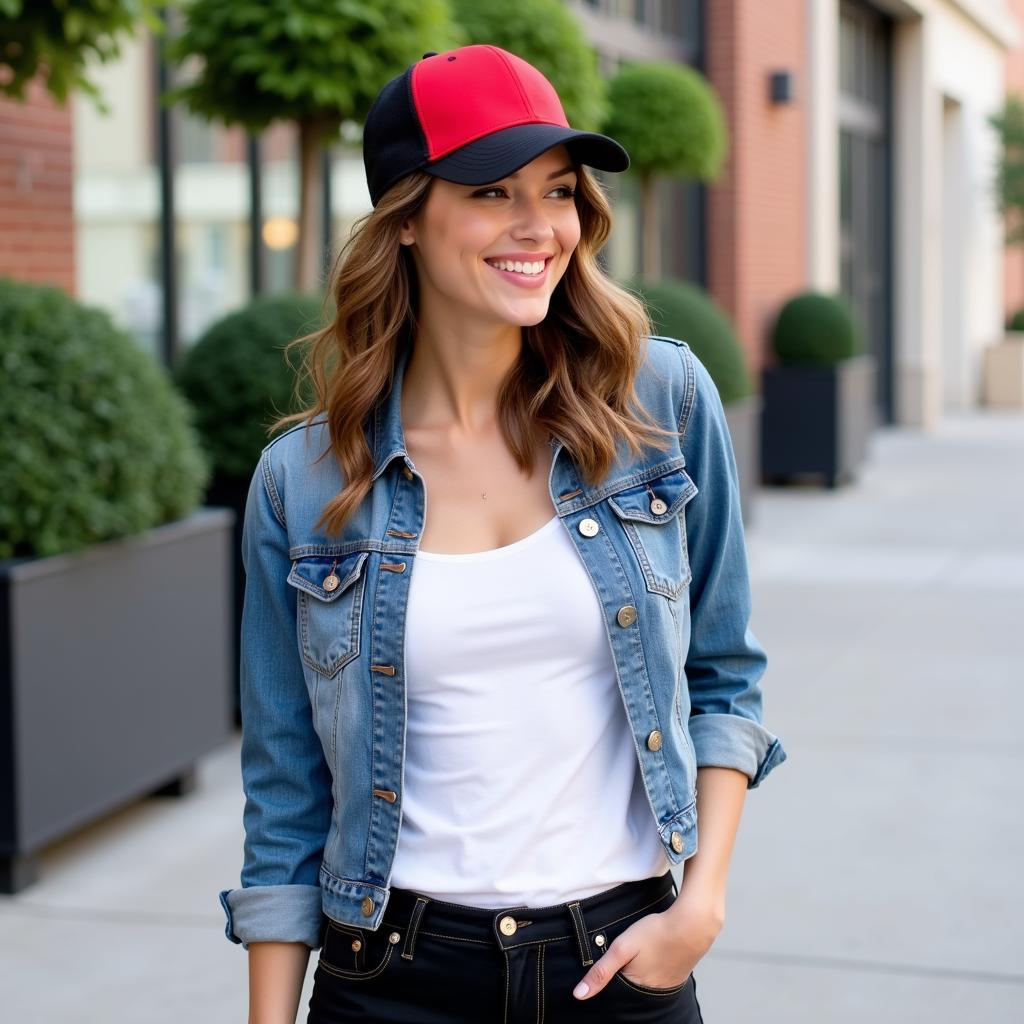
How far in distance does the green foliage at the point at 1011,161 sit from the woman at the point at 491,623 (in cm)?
2206

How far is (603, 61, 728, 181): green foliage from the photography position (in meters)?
11.4

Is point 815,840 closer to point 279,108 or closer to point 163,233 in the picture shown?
point 279,108

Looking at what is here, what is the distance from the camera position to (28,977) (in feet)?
13.5

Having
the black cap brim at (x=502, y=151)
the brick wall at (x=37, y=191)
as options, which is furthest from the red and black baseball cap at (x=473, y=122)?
the brick wall at (x=37, y=191)

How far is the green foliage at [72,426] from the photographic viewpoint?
4.62 meters

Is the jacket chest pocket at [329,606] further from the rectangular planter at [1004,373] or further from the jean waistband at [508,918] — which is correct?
the rectangular planter at [1004,373]

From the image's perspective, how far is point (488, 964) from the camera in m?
2.01

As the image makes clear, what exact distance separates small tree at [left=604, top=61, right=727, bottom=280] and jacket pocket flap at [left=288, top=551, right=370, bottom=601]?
9589 millimetres

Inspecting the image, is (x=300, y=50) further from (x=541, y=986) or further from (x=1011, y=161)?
(x=1011, y=161)

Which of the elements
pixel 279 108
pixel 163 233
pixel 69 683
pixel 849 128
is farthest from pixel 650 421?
pixel 849 128

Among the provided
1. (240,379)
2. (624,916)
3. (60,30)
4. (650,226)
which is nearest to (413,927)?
(624,916)

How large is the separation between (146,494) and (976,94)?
2022 centimetres

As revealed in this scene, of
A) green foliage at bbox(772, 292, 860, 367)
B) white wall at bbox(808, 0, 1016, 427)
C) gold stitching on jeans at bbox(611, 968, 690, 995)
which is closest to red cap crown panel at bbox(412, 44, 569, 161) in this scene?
gold stitching on jeans at bbox(611, 968, 690, 995)

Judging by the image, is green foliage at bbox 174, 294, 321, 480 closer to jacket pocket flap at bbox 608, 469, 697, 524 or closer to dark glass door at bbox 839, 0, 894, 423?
jacket pocket flap at bbox 608, 469, 697, 524
